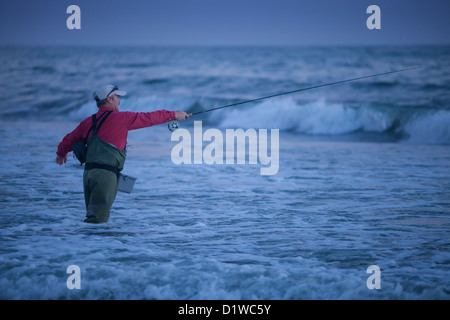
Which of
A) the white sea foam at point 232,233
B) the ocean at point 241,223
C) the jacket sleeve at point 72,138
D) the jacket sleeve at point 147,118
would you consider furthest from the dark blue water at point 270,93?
the jacket sleeve at point 72,138

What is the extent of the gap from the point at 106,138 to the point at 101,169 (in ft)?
0.95

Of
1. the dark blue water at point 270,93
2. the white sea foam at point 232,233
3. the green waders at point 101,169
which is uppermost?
the dark blue water at point 270,93

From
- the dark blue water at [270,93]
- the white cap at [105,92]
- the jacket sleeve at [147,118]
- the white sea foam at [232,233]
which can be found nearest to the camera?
the white sea foam at [232,233]

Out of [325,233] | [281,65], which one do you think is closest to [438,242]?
[325,233]

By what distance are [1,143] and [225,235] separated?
8472 millimetres

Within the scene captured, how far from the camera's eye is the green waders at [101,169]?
521 centimetres

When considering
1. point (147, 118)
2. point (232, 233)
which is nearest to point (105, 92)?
point (147, 118)

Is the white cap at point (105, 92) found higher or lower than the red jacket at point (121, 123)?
higher

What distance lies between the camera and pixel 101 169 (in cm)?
523

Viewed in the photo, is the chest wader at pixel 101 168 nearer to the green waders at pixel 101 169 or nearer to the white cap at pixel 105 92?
the green waders at pixel 101 169

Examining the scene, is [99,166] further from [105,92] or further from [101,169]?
[105,92]

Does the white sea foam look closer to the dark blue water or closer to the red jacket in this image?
the red jacket

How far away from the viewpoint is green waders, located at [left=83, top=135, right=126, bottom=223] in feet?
17.1
